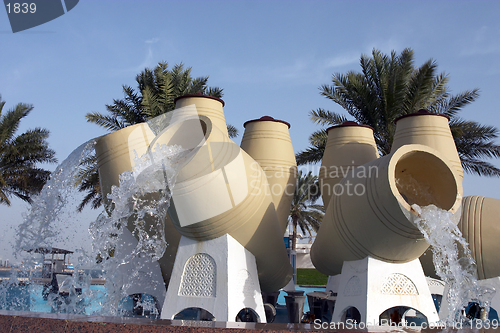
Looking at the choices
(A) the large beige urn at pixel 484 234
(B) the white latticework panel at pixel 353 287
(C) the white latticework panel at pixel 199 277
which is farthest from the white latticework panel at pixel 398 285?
(C) the white latticework panel at pixel 199 277

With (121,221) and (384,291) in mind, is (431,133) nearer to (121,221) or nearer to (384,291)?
(384,291)

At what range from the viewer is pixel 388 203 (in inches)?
241

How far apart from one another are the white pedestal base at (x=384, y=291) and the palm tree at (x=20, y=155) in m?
13.0

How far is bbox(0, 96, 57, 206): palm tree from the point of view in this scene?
50.5ft

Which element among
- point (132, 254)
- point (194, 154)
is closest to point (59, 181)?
point (132, 254)

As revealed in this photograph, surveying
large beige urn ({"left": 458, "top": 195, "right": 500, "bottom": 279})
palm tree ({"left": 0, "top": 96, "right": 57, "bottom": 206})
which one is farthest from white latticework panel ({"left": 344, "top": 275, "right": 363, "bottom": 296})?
palm tree ({"left": 0, "top": 96, "right": 57, "bottom": 206})

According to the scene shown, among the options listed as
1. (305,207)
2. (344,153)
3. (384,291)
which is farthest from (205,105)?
(305,207)

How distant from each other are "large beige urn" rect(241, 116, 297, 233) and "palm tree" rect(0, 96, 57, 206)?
9.56 meters

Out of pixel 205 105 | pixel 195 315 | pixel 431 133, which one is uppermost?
pixel 205 105

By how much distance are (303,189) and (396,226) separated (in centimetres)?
1753

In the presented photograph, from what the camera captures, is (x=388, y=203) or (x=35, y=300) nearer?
(x=388, y=203)

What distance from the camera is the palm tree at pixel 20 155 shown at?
15.4 meters

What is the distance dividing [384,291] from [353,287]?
1.70 ft

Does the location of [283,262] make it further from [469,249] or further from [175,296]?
[469,249]
